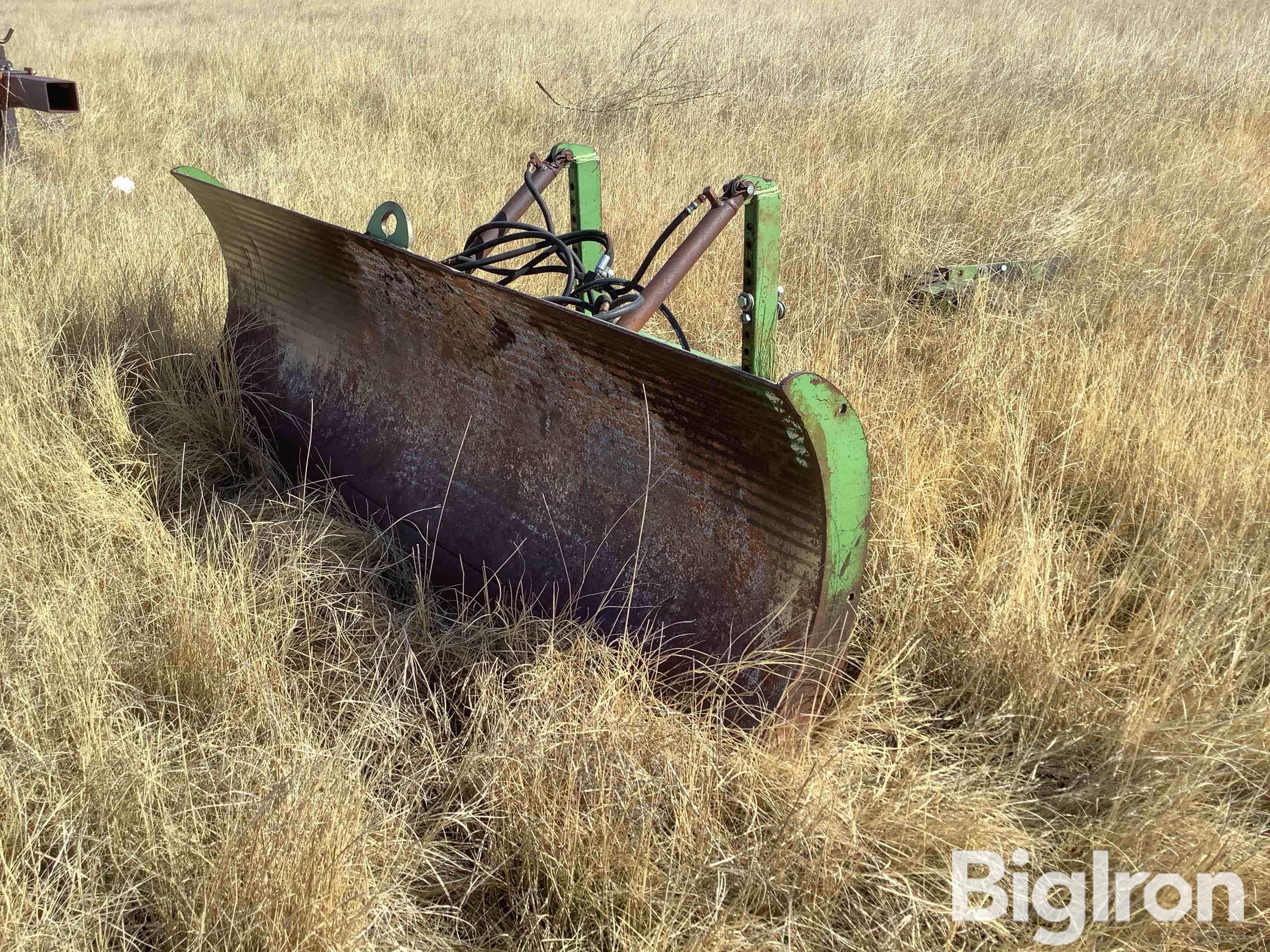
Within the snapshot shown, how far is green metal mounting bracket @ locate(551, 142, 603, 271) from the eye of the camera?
258 centimetres

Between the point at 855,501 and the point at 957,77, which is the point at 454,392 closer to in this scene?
the point at 855,501

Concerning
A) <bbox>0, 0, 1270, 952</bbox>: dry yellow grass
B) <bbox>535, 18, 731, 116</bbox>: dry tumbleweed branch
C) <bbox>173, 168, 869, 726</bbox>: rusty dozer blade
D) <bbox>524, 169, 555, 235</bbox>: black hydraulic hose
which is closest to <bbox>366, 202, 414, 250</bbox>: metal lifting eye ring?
<bbox>173, 168, 869, 726</bbox>: rusty dozer blade

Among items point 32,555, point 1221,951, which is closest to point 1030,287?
point 1221,951

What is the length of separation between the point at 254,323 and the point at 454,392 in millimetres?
1082

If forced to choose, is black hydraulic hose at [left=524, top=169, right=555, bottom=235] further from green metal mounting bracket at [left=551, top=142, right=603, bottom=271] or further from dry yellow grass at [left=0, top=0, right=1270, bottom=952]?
dry yellow grass at [left=0, top=0, right=1270, bottom=952]

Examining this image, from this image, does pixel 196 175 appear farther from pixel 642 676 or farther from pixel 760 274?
A: pixel 642 676

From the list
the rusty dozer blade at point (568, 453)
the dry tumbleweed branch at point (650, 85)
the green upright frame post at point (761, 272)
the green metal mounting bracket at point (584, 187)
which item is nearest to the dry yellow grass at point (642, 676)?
the rusty dozer blade at point (568, 453)

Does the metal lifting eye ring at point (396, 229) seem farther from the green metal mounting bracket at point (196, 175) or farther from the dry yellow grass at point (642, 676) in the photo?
the dry yellow grass at point (642, 676)

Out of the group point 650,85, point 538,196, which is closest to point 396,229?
point 538,196

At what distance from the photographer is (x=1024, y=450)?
2521 millimetres

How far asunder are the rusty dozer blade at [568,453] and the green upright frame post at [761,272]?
368mm

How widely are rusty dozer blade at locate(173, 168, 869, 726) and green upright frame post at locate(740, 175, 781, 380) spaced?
37 centimetres

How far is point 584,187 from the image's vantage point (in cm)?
262

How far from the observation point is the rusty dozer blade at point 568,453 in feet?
5.38
